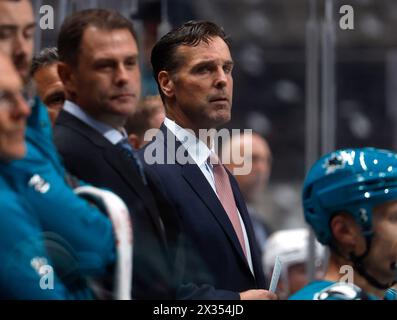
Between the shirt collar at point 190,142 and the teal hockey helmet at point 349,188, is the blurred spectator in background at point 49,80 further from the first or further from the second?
the teal hockey helmet at point 349,188

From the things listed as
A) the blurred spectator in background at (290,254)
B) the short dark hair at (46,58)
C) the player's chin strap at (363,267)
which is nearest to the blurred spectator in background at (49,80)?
the short dark hair at (46,58)

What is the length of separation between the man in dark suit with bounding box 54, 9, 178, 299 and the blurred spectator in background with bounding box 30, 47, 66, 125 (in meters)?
0.02

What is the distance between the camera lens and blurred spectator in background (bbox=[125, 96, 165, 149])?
2.69 metres

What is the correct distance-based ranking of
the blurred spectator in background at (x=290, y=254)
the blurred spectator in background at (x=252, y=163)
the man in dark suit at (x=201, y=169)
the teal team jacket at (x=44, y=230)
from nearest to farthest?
1. the teal team jacket at (x=44, y=230)
2. the man in dark suit at (x=201, y=169)
3. the blurred spectator in background at (x=252, y=163)
4. the blurred spectator in background at (x=290, y=254)

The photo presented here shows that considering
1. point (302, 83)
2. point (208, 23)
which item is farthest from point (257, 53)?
point (208, 23)

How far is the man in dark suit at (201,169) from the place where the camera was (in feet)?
8.66

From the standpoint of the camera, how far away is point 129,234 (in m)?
2.50

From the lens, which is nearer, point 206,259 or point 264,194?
point 206,259

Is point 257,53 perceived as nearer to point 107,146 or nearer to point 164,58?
point 164,58

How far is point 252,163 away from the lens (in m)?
3.08

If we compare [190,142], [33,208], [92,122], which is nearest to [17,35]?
[92,122]

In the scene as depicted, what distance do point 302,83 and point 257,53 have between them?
169 mm

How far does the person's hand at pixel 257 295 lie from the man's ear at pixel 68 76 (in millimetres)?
600

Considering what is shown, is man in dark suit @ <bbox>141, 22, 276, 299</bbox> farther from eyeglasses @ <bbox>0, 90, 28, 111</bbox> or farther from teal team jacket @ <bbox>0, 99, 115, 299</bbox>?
eyeglasses @ <bbox>0, 90, 28, 111</bbox>
